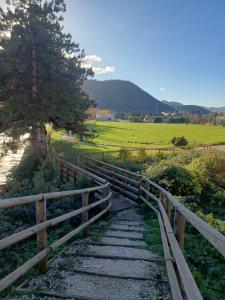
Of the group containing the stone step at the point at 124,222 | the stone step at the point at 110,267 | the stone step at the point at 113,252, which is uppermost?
the stone step at the point at 110,267

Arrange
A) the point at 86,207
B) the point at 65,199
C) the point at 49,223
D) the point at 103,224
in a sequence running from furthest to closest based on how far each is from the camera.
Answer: the point at 65,199 → the point at 103,224 → the point at 86,207 → the point at 49,223

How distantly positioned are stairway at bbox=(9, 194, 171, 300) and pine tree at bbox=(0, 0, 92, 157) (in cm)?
1153

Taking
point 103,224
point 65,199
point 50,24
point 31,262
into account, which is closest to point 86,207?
point 103,224

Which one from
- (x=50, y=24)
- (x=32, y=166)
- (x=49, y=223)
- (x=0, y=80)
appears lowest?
(x=32, y=166)

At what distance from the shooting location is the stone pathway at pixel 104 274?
3682 millimetres

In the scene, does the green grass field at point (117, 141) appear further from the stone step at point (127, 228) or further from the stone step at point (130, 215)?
the stone step at point (127, 228)

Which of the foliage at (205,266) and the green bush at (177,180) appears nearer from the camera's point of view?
the foliage at (205,266)

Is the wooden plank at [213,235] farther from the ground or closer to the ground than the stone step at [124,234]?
farther from the ground

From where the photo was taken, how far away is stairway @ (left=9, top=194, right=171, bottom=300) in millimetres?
3678

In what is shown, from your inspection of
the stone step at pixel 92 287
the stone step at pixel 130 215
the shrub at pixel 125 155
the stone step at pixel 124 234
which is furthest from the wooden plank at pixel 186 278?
the shrub at pixel 125 155

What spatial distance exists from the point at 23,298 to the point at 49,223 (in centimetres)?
97

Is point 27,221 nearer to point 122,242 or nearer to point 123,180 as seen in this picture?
point 122,242

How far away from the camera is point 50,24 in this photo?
17.8m

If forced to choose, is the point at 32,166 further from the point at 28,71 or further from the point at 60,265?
the point at 60,265
